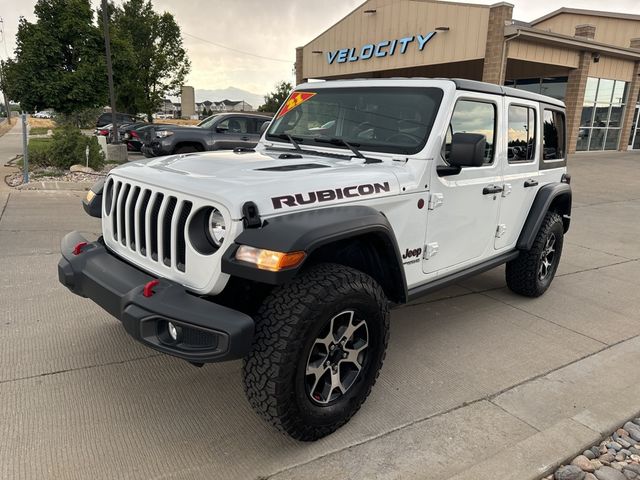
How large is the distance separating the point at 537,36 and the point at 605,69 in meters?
Result: 6.02

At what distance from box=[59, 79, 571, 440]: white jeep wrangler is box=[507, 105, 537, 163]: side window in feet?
0.09

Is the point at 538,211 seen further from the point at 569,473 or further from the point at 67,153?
the point at 67,153

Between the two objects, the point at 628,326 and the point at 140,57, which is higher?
the point at 140,57

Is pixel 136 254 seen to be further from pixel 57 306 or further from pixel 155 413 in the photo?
pixel 57 306

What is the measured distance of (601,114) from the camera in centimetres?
2125

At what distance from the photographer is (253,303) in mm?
2506

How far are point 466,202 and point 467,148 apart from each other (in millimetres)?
612

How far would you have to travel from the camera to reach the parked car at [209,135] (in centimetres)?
1122

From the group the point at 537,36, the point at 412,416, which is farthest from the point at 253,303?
the point at 537,36

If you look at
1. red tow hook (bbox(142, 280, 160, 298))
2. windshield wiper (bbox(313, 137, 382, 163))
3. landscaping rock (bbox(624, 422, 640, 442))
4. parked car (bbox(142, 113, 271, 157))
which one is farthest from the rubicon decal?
parked car (bbox(142, 113, 271, 157))

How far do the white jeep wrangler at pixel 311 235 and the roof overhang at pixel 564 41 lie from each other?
13.5 meters

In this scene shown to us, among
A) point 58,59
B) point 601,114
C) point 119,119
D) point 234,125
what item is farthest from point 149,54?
point 601,114

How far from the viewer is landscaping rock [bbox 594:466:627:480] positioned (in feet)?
7.86

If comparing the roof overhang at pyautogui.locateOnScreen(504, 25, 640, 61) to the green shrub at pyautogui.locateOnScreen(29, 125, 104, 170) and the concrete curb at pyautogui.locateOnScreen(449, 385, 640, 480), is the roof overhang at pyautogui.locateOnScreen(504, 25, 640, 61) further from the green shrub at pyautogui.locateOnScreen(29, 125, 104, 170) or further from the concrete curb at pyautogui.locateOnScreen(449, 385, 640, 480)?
the concrete curb at pyautogui.locateOnScreen(449, 385, 640, 480)
